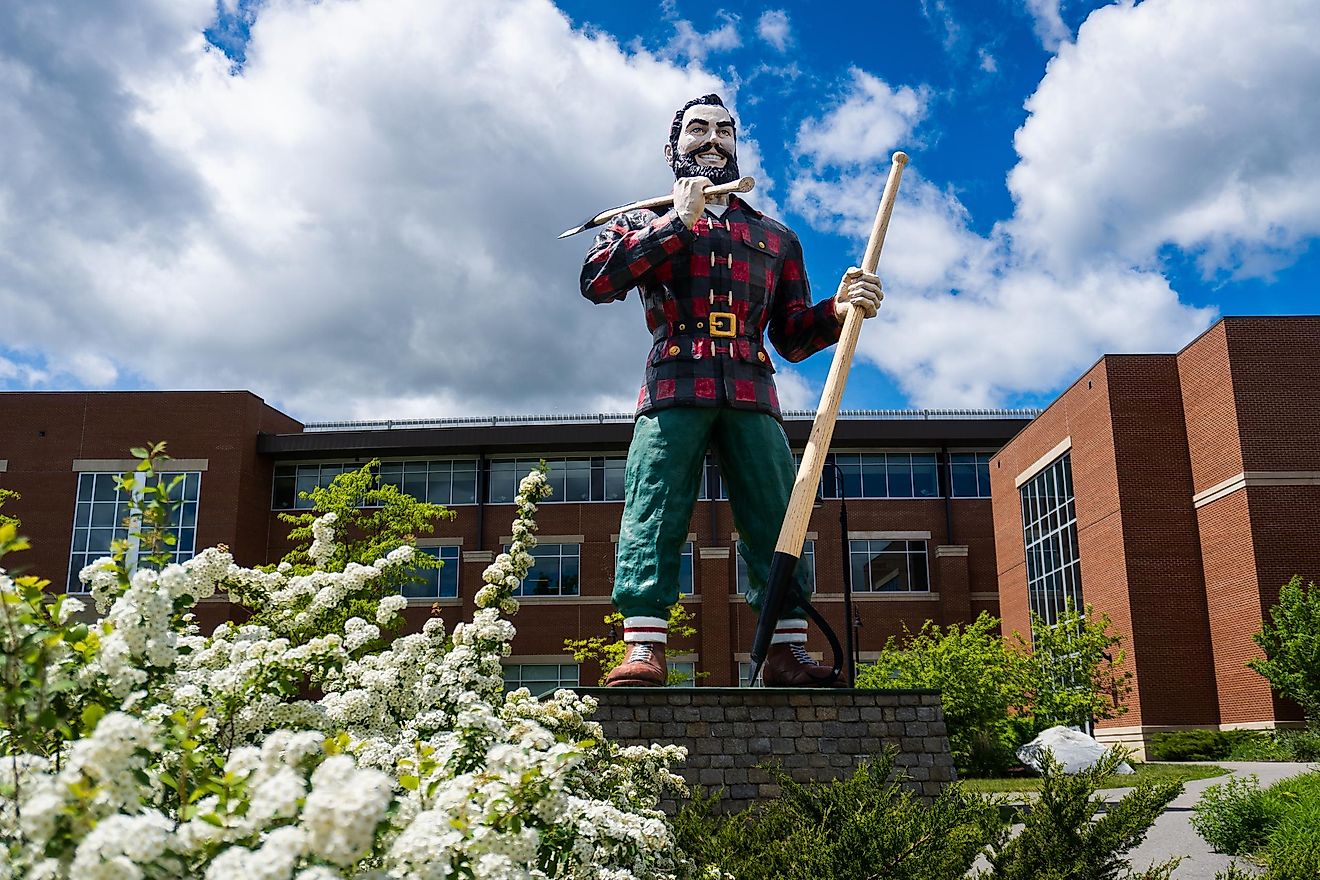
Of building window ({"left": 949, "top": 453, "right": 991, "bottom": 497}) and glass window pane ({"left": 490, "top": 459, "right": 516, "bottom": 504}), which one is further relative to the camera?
building window ({"left": 949, "top": 453, "right": 991, "bottom": 497})

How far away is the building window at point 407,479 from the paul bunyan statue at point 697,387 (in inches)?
1126

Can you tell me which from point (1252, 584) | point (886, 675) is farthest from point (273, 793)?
point (1252, 584)

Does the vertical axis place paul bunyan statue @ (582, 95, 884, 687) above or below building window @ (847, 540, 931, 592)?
below

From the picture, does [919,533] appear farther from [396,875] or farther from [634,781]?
[396,875]

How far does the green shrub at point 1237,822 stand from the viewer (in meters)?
8.80

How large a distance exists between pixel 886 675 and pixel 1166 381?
10.4 m

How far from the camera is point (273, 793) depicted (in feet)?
6.95

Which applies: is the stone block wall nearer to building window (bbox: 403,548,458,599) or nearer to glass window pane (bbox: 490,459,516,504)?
building window (bbox: 403,548,458,599)

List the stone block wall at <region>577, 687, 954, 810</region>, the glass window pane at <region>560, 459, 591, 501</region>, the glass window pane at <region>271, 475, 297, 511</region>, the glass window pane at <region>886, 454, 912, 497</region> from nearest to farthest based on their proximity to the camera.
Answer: the stone block wall at <region>577, 687, 954, 810</region>
the glass window pane at <region>560, 459, 591, 501</region>
the glass window pane at <region>886, 454, 912, 497</region>
the glass window pane at <region>271, 475, 297, 511</region>

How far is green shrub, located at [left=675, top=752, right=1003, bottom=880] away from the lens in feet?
16.4

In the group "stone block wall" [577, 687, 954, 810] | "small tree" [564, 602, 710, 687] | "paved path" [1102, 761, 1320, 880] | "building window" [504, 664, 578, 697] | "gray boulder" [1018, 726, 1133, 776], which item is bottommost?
"paved path" [1102, 761, 1320, 880]

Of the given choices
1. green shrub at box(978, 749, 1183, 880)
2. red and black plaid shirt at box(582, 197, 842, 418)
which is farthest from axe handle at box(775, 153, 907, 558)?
green shrub at box(978, 749, 1183, 880)

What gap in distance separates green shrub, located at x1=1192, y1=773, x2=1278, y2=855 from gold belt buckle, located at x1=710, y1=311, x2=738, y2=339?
5.43 meters

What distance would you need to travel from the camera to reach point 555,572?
Result: 34938mm
